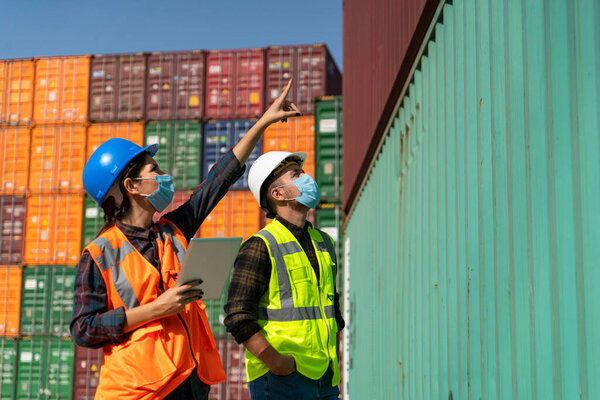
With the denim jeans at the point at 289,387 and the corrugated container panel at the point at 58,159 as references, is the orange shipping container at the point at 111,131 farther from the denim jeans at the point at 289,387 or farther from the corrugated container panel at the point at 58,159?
the denim jeans at the point at 289,387

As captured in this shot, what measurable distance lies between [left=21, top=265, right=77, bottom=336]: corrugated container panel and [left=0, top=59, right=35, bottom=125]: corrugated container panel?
440 cm

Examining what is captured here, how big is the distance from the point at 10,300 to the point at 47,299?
3.94 feet

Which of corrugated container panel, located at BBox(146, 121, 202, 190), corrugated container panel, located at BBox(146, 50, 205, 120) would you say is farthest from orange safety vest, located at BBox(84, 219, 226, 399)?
corrugated container panel, located at BBox(146, 50, 205, 120)

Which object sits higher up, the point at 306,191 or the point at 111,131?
the point at 111,131

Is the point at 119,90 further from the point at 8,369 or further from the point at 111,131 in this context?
the point at 8,369

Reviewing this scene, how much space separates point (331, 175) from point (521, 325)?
14.9 m

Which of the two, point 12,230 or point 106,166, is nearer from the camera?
point 106,166

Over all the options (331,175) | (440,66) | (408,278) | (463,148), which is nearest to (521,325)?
(463,148)

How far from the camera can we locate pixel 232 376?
16.6m

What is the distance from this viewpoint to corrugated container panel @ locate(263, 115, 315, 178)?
17.2 meters

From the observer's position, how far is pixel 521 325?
1.82 m

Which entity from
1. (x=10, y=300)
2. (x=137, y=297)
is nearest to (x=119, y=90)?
(x=10, y=300)

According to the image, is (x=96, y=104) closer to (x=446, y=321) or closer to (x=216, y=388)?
(x=216, y=388)

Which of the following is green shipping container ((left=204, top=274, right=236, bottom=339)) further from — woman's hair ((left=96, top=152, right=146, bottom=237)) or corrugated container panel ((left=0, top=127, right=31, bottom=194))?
woman's hair ((left=96, top=152, right=146, bottom=237))
